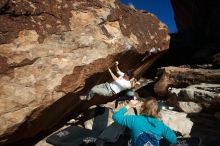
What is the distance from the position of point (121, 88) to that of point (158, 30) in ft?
8.65

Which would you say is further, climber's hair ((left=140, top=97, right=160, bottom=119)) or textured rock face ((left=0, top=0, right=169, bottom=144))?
textured rock face ((left=0, top=0, right=169, bottom=144))

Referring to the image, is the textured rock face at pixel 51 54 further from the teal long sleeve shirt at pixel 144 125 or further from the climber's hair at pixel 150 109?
the climber's hair at pixel 150 109

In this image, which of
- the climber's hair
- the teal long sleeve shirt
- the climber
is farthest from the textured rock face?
the climber's hair

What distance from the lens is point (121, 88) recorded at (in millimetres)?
5691

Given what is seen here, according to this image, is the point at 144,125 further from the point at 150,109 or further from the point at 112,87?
the point at 112,87

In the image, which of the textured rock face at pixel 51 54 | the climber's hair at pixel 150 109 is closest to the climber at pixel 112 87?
the textured rock face at pixel 51 54

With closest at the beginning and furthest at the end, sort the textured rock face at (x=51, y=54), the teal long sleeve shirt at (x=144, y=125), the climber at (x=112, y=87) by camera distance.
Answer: the teal long sleeve shirt at (x=144, y=125) < the textured rock face at (x=51, y=54) < the climber at (x=112, y=87)

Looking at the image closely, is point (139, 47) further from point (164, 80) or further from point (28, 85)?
point (28, 85)

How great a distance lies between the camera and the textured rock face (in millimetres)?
4711

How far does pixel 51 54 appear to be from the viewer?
5.10 meters

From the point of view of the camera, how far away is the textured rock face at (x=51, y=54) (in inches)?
185

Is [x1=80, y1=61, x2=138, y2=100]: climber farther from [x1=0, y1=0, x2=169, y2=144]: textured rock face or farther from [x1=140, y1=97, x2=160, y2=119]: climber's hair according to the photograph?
[x1=140, y1=97, x2=160, y2=119]: climber's hair

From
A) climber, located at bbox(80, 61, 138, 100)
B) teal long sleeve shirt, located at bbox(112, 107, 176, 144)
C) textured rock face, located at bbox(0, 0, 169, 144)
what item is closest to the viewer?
teal long sleeve shirt, located at bbox(112, 107, 176, 144)

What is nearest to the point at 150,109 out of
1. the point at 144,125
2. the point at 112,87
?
the point at 144,125
